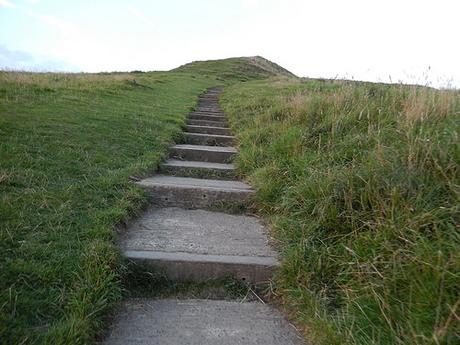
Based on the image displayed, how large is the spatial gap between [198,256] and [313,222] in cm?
89

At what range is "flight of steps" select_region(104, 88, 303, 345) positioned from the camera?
97.1 inches

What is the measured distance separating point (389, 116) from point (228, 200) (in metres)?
1.96

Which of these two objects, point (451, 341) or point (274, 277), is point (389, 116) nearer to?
point (274, 277)

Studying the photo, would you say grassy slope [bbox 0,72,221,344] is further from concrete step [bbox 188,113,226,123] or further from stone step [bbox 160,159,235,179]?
concrete step [bbox 188,113,226,123]

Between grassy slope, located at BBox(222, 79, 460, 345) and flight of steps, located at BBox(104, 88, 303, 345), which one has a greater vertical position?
grassy slope, located at BBox(222, 79, 460, 345)

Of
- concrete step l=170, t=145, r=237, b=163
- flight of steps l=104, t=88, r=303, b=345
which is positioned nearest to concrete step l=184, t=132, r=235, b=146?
concrete step l=170, t=145, r=237, b=163

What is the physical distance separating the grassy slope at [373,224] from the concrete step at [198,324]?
6.5 inches

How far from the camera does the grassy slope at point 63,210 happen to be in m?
2.29

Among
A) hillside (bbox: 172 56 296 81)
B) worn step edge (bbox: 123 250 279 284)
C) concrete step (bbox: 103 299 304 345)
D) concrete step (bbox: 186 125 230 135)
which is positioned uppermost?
hillside (bbox: 172 56 296 81)

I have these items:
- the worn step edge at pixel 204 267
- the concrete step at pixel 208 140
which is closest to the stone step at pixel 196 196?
the worn step edge at pixel 204 267

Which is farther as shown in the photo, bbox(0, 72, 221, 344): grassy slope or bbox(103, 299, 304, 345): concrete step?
bbox(103, 299, 304, 345): concrete step

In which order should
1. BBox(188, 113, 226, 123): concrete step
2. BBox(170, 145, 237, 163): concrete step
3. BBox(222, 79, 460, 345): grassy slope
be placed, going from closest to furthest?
BBox(222, 79, 460, 345): grassy slope → BBox(170, 145, 237, 163): concrete step → BBox(188, 113, 226, 123): concrete step

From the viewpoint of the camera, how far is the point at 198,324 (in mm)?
2545

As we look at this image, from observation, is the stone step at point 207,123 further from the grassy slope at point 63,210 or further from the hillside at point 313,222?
the hillside at point 313,222
